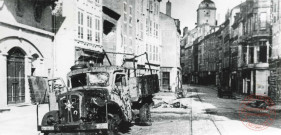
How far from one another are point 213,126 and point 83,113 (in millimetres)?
5980

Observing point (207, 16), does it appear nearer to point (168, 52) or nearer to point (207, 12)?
point (207, 12)

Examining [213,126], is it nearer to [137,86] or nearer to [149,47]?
[137,86]

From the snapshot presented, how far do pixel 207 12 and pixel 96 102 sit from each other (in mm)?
76208

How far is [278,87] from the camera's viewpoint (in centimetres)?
2291

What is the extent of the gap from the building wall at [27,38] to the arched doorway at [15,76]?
0.54ft

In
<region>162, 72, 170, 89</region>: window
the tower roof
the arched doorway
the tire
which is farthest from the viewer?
the tower roof

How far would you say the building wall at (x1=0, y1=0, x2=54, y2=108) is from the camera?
1444 cm

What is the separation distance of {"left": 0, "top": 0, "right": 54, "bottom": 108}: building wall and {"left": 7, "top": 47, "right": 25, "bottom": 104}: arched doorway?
0.54ft

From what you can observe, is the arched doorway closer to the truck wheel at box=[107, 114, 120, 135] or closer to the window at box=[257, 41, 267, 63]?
the truck wheel at box=[107, 114, 120, 135]

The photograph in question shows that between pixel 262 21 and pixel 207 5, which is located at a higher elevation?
pixel 207 5

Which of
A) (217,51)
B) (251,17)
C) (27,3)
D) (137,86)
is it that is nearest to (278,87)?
(251,17)

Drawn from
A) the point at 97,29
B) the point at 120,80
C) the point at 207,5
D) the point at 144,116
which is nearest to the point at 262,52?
the point at 97,29

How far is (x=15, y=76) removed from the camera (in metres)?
15.6

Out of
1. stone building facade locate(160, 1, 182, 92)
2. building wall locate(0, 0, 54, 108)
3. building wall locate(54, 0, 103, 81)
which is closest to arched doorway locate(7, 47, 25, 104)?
building wall locate(0, 0, 54, 108)
